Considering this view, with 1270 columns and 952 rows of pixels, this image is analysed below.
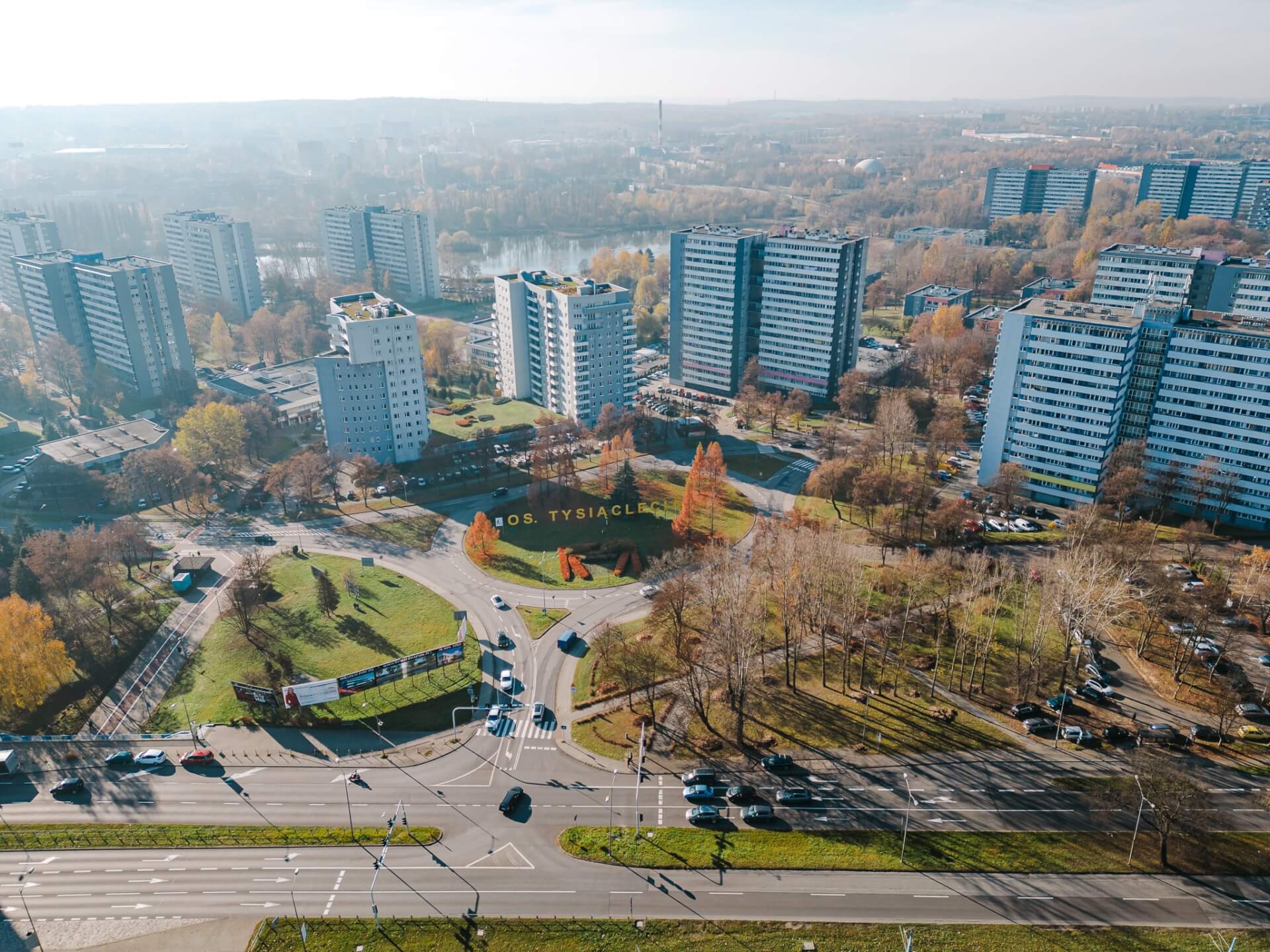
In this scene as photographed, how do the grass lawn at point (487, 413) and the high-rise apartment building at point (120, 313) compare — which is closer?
the grass lawn at point (487, 413)

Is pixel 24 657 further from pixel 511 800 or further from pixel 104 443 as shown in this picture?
pixel 104 443

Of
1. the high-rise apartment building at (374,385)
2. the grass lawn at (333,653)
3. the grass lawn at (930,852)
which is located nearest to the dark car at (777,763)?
the grass lawn at (930,852)

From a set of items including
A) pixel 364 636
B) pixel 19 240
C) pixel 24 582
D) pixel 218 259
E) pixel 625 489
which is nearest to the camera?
pixel 364 636

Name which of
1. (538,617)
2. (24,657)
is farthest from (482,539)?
(24,657)

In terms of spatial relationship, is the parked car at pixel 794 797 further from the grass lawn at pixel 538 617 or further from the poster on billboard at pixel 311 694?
the poster on billboard at pixel 311 694

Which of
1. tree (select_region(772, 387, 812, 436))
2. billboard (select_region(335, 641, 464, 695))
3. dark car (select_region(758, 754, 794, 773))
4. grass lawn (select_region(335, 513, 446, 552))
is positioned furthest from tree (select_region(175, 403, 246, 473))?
dark car (select_region(758, 754, 794, 773))
